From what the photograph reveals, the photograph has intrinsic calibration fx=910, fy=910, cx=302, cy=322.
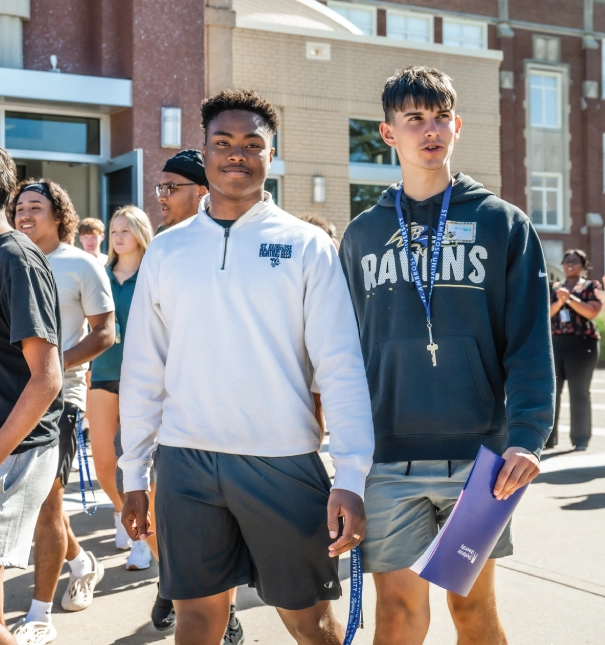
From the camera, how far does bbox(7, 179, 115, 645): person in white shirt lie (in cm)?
437

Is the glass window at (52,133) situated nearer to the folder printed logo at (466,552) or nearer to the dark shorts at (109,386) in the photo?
the dark shorts at (109,386)

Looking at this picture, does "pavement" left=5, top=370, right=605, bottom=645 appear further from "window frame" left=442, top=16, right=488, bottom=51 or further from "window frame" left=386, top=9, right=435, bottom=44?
"window frame" left=442, top=16, right=488, bottom=51

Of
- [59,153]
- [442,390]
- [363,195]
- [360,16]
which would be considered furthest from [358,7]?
[442,390]

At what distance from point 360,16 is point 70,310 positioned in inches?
1016

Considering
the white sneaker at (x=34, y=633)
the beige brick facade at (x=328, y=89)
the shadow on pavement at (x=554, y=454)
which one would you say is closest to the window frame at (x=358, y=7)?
the beige brick facade at (x=328, y=89)

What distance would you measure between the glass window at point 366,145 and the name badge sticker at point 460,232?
56.6ft

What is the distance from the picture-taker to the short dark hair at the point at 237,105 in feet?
9.76

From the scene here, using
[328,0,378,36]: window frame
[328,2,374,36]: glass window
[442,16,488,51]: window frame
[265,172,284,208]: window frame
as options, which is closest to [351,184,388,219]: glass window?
[265,172,284,208]: window frame

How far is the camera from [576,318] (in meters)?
9.34

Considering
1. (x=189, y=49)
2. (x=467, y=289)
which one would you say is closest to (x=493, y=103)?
(x=189, y=49)

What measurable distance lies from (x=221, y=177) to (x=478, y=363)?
1.01 metres

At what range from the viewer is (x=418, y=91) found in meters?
2.97

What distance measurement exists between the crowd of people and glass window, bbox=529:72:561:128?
29.6 m

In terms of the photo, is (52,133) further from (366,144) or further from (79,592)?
(79,592)
